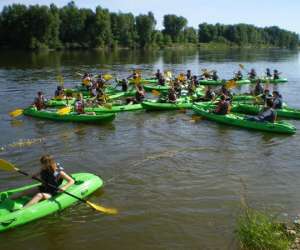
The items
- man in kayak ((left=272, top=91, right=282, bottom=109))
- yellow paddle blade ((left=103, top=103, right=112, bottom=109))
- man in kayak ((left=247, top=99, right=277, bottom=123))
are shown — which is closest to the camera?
man in kayak ((left=247, top=99, right=277, bottom=123))

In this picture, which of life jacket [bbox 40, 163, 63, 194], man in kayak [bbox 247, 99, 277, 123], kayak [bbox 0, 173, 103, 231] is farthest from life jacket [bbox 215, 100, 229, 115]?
life jacket [bbox 40, 163, 63, 194]

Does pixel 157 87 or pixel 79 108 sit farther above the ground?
pixel 157 87

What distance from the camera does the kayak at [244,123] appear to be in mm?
17359

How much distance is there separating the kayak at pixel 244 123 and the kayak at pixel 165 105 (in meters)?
0.93

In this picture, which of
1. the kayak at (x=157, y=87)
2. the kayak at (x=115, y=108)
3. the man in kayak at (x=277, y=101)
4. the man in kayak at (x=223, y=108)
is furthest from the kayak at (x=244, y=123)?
the kayak at (x=157, y=87)

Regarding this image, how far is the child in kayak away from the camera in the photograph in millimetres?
9784

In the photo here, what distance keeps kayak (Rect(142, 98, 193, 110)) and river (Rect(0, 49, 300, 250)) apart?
57 cm

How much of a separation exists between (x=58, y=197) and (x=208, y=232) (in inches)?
140

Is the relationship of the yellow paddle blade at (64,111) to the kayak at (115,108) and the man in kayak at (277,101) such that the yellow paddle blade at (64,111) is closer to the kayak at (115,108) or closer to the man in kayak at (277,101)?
the kayak at (115,108)

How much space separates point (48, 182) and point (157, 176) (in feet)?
12.2

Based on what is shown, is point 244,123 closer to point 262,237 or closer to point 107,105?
point 107,105

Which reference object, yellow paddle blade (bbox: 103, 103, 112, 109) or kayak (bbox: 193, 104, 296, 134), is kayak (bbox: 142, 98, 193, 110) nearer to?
kayak (bbox: 193, 104, 296, 134)

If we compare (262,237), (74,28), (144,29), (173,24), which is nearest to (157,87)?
(262,237)

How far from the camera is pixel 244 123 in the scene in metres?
18.5
